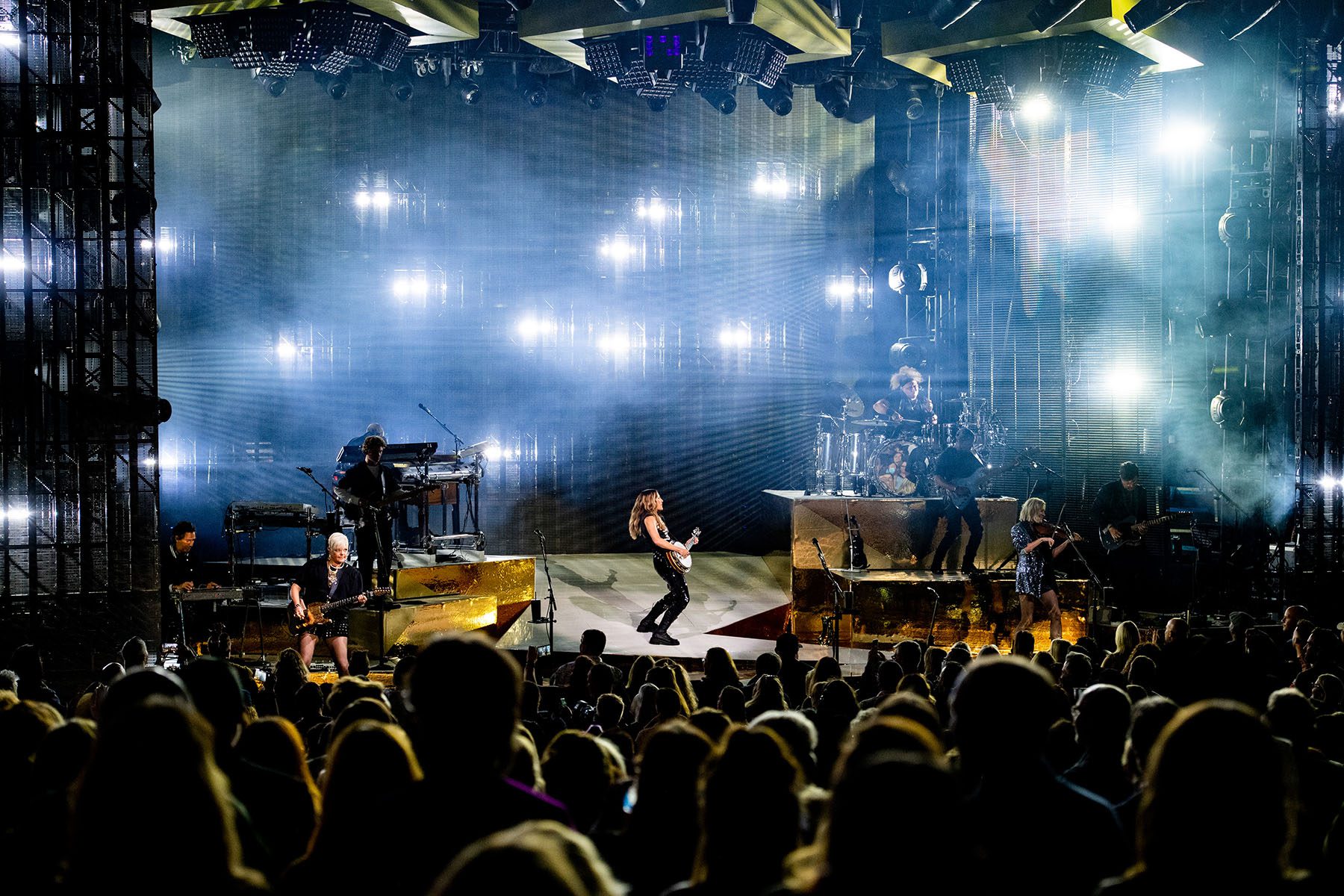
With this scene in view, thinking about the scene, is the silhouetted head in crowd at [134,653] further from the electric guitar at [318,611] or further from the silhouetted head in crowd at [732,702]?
the silhouetted head in crowd at [732,702]

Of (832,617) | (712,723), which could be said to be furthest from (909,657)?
(832,617)

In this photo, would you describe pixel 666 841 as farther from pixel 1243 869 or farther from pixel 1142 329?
pixel 1142 329

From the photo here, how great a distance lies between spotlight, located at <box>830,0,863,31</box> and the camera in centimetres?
1227

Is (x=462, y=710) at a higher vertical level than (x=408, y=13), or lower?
lower

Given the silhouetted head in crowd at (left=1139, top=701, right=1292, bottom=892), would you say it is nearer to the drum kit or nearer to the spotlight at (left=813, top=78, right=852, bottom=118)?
the drum kit

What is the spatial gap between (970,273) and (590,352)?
6312mm

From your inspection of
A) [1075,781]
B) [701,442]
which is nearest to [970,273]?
[701,442]

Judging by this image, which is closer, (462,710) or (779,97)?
(462,710)

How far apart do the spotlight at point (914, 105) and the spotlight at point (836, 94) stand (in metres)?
1.89

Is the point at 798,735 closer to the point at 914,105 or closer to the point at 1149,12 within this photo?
the point at 1149,12

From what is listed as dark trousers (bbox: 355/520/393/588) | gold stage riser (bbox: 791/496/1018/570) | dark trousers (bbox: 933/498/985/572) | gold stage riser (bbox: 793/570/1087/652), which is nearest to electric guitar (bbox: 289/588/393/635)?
dark trousers (bbox: 355/520/393/588)

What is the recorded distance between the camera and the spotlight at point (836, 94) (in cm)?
1517

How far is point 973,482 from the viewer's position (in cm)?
1470

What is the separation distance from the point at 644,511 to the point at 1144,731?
8.61 meters
